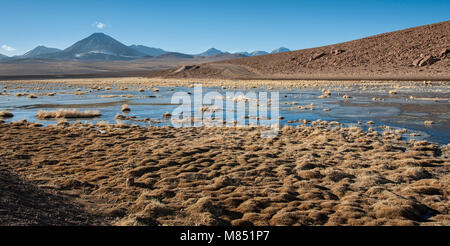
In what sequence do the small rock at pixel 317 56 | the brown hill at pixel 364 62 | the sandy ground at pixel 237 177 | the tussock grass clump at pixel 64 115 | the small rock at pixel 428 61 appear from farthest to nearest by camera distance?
the small rock at pixel 317 56 < the brown hill at pixel 364 62 < the small rock at pixel 428 61 < the tussock grass clump at pixel 64 115 < the sandy ground at pixel 237 177

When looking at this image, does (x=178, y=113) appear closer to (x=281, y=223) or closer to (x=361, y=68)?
(x=281, y=223)

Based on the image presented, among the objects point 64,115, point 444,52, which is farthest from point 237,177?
point 444,52

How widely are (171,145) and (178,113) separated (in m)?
10.3

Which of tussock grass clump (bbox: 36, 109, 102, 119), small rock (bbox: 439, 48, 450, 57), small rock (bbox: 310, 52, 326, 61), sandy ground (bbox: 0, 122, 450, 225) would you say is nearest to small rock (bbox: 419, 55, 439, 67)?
small rock (bbox: 439, 48, 450, 57)

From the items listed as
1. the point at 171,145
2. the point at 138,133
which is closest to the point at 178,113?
the point at 138,133

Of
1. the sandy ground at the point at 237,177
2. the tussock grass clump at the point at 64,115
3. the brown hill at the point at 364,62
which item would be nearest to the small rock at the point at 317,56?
the brown hill at the point at 364,62

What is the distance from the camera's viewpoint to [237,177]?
30.7 feet

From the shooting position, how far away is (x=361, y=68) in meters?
74.6

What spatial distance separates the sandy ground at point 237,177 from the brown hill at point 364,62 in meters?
56.6

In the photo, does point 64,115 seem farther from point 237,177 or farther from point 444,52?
point 444,52

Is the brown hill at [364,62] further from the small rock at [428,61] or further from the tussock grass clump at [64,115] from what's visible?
the tussock grass clump at [64,115]

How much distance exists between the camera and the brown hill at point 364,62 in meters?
65.6

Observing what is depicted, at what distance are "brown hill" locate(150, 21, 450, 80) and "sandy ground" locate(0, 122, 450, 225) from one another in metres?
56.6

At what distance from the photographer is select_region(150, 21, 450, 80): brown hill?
65631 mm
